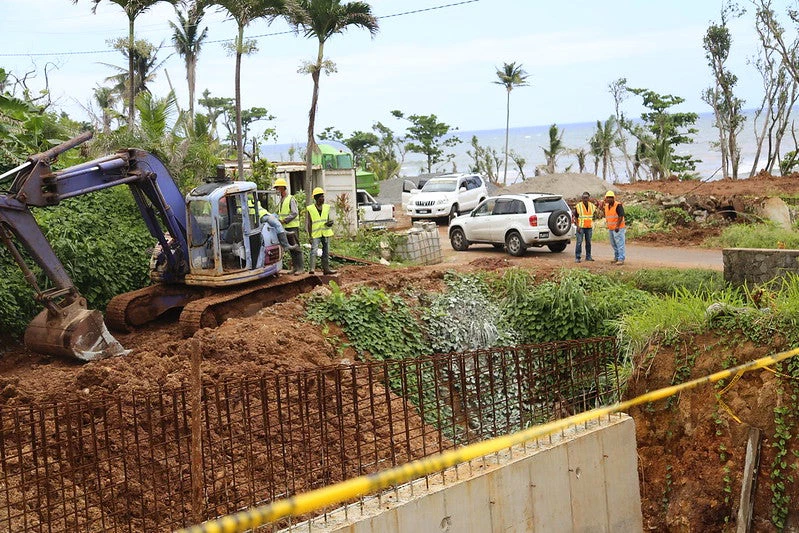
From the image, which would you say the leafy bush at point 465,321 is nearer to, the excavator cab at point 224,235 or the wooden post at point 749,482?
the excavator cab at point 224,235

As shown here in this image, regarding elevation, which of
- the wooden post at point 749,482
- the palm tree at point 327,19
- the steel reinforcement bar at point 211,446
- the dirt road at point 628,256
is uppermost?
the palm tree at point 327,19

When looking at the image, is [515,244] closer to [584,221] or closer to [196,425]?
[584,221]

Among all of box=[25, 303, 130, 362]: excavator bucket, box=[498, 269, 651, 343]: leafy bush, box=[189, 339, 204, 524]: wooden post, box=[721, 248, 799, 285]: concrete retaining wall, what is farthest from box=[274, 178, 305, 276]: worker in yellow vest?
box=[189, 339, 204, 524]: wooden post

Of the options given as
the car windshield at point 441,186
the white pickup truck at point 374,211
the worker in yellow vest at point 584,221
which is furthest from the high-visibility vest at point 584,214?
the car windshield at point 441,186

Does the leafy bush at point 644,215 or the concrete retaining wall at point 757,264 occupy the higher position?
the leafy bush at point 644,215

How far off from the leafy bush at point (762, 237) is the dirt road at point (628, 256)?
27.4 inches

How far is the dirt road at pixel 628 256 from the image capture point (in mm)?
21047

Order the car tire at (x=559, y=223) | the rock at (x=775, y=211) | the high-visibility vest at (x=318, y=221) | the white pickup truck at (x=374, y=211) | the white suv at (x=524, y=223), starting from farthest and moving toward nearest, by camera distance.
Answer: the white pickup truck at (x=374, y=211), the rock at (x=775, y=211), the white suv at (x=524, y=223), the car tire at (x=559, y=223), the high-visibility vest at (x=318, y=221)

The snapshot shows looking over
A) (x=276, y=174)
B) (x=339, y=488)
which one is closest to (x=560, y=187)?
(x=276, y=174)

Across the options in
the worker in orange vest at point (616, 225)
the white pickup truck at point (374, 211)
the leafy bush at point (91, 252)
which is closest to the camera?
the leafy bush at point (91, 252)

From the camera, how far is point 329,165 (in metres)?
38.3

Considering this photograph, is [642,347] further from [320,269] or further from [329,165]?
[329,165]

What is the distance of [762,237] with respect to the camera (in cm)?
1911

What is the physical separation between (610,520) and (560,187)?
29430 millimetres
